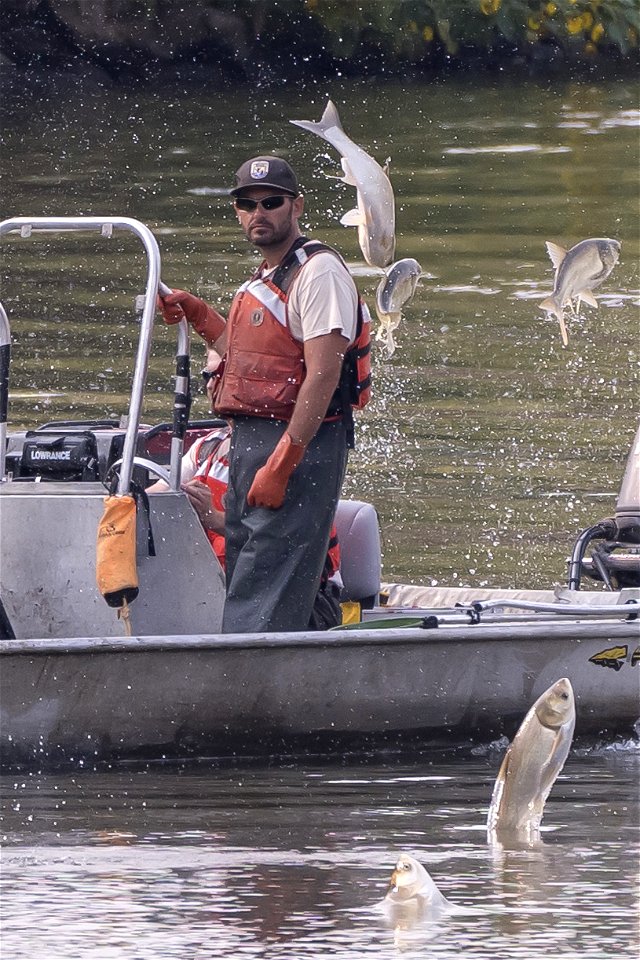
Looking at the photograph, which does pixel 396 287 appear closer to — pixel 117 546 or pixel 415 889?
pixel 117 546

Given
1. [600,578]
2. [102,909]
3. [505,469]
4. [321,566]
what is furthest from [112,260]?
[102,909]

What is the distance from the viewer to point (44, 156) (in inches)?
1073

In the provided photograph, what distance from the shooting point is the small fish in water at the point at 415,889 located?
5965 mm

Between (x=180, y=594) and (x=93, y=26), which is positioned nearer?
(x=180, y=594)

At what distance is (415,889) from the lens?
6.00 metres

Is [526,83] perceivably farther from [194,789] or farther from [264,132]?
[194,789]

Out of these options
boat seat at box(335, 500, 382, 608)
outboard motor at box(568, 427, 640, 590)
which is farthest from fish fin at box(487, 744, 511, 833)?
outboard motor at box(568, 427, 640, 590)

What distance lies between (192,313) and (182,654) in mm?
1105

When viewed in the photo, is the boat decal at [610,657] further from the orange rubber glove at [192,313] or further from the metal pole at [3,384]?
the metal pole at [3,384]

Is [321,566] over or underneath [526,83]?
underneath

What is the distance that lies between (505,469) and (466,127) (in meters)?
18.0

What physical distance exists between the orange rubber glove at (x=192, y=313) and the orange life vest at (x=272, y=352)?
32 cm

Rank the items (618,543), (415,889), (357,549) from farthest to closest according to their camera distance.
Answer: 1. (618,543)
2. (357,549)
3. (415,889)

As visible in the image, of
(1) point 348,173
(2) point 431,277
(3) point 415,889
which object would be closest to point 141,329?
(1) point 348,173
